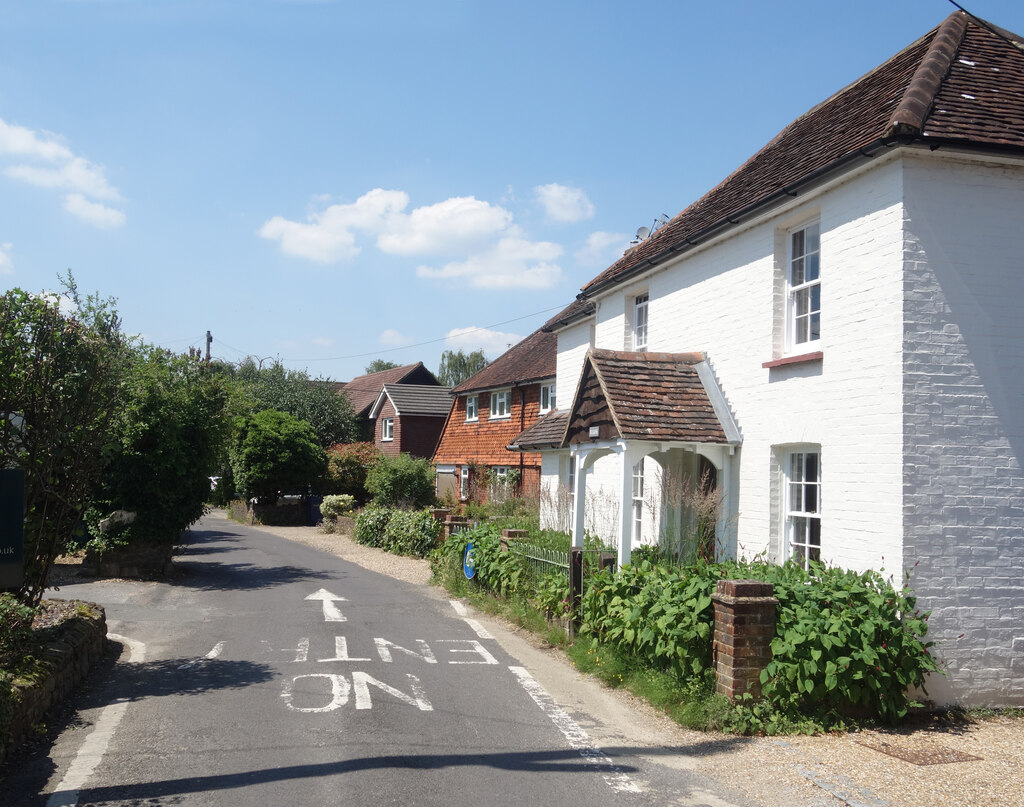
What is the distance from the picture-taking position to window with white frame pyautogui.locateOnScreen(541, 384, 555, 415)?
26.5 m

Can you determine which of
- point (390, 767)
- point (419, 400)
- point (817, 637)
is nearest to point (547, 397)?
point (419, 400)

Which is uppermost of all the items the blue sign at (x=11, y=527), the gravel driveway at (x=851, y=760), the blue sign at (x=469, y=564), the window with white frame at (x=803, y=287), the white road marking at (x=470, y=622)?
the window with white frame at (x=803, y=287)

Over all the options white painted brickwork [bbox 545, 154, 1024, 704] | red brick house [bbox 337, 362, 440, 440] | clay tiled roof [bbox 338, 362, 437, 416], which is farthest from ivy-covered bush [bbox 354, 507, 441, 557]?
clay tiled roof [bbox 338, 362, 437, 416]

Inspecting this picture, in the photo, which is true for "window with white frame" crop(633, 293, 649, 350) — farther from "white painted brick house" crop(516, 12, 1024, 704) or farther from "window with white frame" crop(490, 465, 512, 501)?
"window with white frame" crop(490, 465, 512, 501)

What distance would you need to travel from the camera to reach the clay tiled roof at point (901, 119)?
A: 8523 millimetres

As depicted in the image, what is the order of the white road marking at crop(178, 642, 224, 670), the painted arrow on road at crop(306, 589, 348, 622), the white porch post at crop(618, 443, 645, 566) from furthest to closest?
1. the painted arrow on road at crop(306, 589, 348, 622)
2. the white porch post at crop(618, 443, 645, 566)
3. the white road marking at crop(178, 642, 224, 670)

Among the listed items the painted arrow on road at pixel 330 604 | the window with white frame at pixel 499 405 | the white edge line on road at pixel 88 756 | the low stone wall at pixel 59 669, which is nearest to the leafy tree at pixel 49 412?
the low stone wall at pixel 59 669

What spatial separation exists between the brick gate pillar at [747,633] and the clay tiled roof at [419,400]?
33720 millimetres

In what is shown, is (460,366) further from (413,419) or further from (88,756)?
(88,756)

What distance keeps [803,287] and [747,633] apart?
4871 millimetres

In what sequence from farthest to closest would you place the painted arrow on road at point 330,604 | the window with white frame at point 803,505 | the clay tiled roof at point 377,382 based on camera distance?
the clay tiled roof at point 377,382 → the painted arrow on road at point 330,604 → the window with white frame at point 803,505

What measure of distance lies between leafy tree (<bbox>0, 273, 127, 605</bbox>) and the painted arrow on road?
195 inches

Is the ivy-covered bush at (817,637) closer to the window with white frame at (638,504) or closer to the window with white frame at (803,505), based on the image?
the window with white frame at (803,505)

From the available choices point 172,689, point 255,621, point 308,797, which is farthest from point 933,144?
point 255,621
